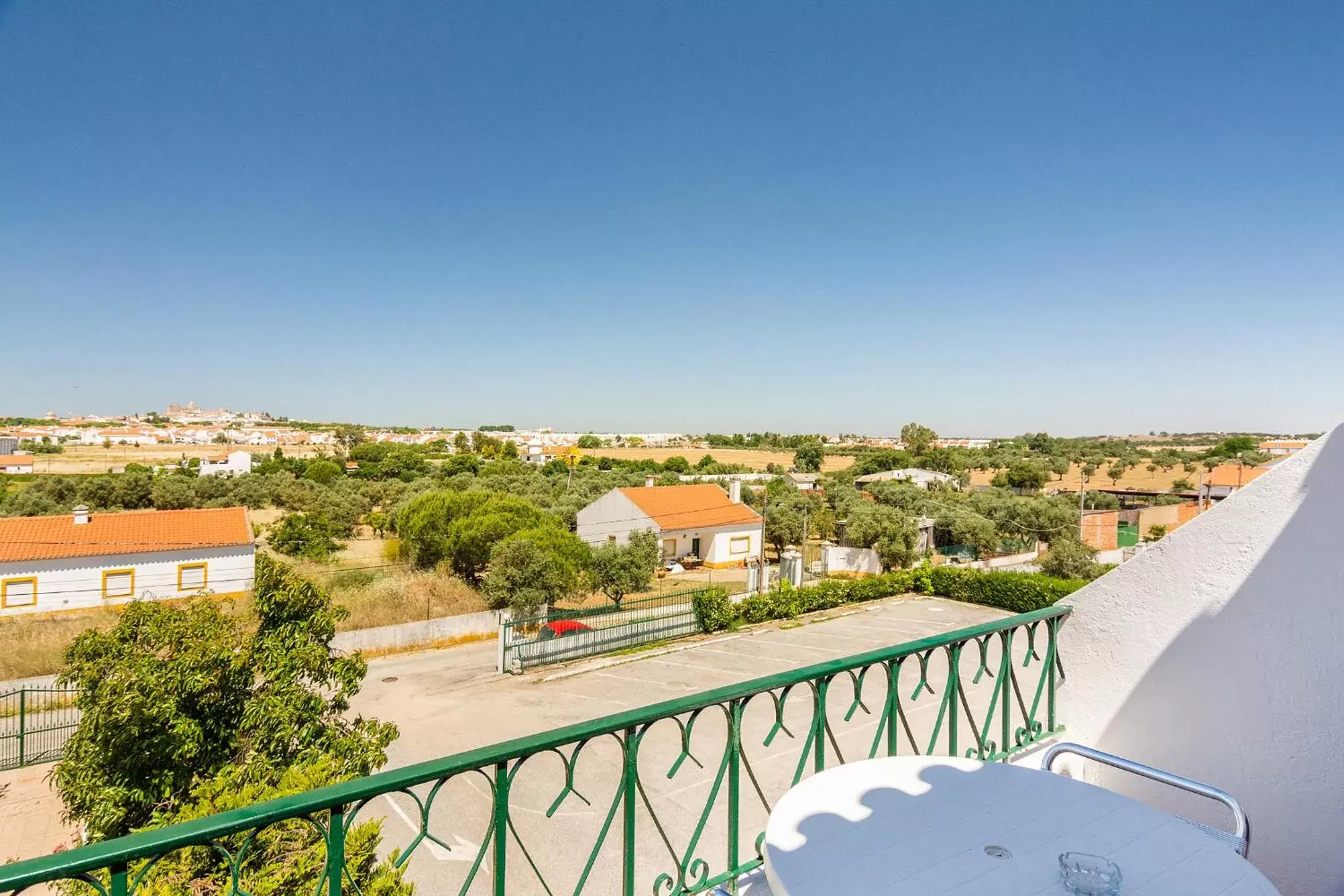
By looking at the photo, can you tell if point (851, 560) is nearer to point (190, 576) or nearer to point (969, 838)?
point (190, 576)

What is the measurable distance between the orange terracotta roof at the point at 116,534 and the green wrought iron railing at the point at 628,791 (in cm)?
1349

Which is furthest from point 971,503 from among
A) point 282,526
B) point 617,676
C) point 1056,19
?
point 282,526

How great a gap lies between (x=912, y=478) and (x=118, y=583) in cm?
4397

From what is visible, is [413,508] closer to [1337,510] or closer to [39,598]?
[39,598]

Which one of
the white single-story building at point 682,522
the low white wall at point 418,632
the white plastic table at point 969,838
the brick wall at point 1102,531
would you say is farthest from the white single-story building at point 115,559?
the brick wall at point 1102,531

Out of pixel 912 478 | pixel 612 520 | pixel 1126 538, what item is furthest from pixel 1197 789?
pixel 912 478

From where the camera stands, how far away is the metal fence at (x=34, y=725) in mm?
10820

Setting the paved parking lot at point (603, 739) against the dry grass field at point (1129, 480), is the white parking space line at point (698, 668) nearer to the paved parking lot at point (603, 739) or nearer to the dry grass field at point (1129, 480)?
the paved parking lot at point (603, 739)

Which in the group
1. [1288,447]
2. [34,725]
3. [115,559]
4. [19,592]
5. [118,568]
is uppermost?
[1288,447]

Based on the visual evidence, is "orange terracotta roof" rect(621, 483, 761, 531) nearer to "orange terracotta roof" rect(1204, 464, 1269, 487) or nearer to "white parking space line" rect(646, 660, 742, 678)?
A: "white parking space line" rect(646, 660, 742, 678)

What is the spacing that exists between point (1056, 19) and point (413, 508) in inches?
890

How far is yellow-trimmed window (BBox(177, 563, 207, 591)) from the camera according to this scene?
19312 millimetres

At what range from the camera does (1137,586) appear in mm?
2588

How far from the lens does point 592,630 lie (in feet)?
53.5
